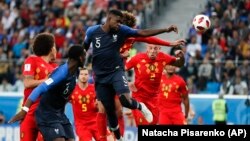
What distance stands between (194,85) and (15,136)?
5815 millimetres

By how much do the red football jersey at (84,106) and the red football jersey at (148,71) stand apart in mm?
1313

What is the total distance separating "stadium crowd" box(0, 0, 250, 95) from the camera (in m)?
28.0

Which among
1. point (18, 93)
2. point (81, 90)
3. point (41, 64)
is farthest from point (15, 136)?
point (41, 64)

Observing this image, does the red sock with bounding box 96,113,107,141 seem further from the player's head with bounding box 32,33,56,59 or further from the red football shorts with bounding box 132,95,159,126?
the player's head with bounding box 32,33,56,59

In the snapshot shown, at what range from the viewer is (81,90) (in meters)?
20.7

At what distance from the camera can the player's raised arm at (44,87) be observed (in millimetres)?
15289

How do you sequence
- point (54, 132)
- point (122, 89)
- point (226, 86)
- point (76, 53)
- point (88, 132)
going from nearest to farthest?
point (76, 53) < point (54, 132) < point (122, 89) < point (88, 132) < point (226, 86)

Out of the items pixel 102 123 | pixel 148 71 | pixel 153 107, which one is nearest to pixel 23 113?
pixel 102 123

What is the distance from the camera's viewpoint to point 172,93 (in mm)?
22375

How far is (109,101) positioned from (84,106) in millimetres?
3219

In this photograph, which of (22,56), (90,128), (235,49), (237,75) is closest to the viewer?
(90,128)

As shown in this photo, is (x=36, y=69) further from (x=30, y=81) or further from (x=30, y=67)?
(x=30, y=81)

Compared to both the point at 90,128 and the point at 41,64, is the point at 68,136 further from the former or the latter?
the point at 90,128

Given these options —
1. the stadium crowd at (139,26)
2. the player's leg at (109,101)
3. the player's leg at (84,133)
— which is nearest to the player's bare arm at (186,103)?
the player's leg at (84,133)
